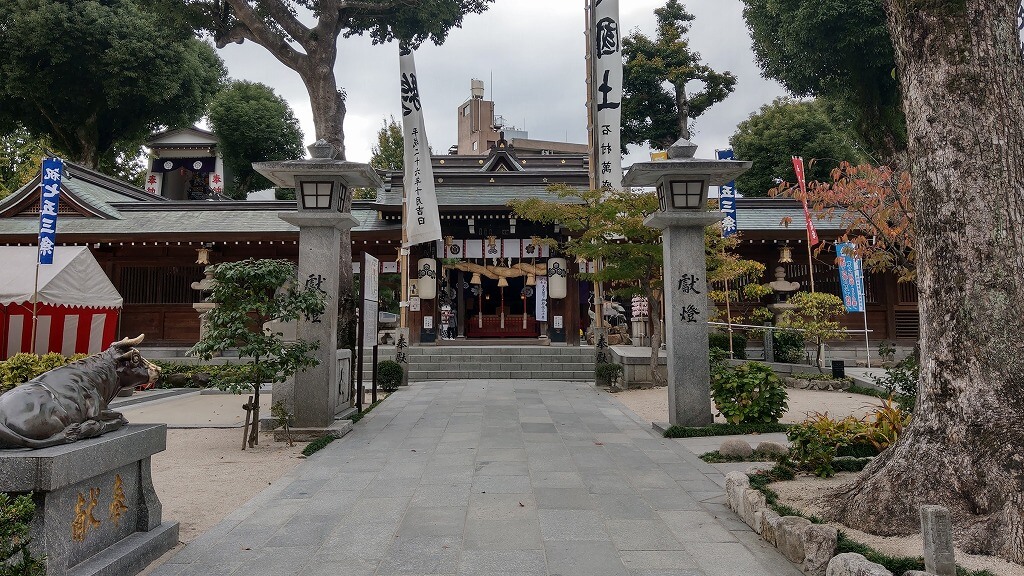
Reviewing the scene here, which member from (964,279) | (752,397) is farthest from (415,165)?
(964,279)

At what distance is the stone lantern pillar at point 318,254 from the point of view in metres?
7.61

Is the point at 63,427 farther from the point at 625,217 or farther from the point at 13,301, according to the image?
the point at 13,301

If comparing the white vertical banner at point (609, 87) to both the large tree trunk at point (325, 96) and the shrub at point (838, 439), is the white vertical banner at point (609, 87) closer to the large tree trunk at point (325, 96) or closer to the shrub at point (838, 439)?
the large tree trunk at point (325, 96)

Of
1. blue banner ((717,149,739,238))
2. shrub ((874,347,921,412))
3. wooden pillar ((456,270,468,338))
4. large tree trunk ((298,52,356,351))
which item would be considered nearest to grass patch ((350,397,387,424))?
large tree trunk ((298,52,356,351))

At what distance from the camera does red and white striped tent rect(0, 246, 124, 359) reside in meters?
12.0

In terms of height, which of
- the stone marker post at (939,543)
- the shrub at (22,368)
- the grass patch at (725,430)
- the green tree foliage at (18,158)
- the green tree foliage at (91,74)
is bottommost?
the grass patch at (725,430)

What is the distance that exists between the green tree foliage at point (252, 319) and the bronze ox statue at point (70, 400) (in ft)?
8.86

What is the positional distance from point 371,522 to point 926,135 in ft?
16.2

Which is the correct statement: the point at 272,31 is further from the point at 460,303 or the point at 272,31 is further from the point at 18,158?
the point at 18,158

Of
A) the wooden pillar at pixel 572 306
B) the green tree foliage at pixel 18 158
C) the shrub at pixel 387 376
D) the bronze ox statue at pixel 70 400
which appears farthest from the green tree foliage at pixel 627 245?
the green tree foliage at pixel 18 158

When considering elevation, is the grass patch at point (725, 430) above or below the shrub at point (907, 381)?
below

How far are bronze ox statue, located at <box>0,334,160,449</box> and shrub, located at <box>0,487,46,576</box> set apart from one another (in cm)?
38

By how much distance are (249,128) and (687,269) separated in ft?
92.2

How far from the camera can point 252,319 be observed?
664 cm
